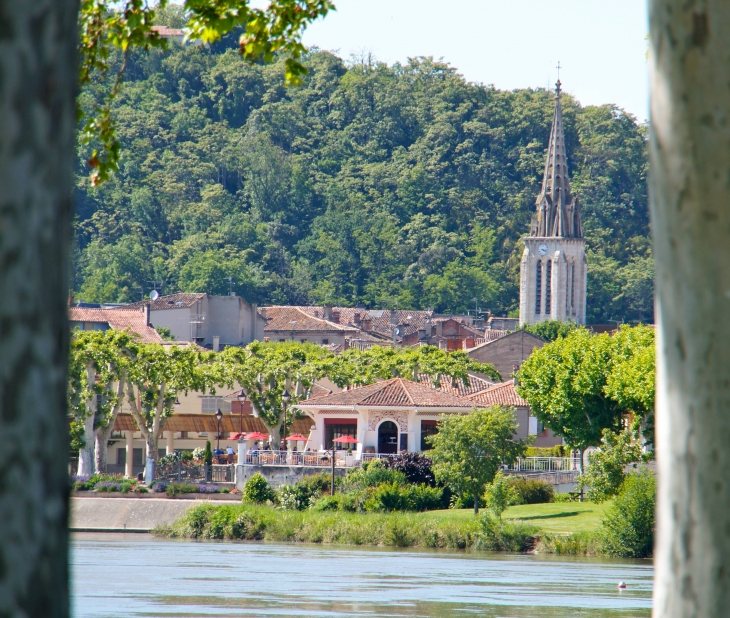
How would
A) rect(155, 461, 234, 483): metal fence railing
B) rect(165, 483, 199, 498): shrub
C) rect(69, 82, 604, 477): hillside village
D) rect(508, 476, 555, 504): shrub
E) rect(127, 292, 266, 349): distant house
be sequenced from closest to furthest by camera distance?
rect(508, 476, 555, 504): shrub
rect(165, 483, 199, 498): shrub
rect(155, 461, 234, 483): metal fence railing
rect(69, 82, 604, 477): hillside village
rect(127, 292, 266, 349): distant house

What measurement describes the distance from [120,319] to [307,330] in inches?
1184

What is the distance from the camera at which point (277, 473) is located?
52.7 metres

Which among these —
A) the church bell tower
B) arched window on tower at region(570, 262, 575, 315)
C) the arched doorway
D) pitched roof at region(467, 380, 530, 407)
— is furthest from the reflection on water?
arched window on tower at region(570, 262, 575, 315)

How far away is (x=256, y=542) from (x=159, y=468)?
1407cm

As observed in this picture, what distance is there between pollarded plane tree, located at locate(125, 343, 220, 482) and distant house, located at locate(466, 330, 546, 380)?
45.0 meters

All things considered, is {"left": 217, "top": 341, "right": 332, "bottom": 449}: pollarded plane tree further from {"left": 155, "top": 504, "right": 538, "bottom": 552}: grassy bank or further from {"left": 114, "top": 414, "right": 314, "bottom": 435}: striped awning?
{"left": 155, "top": 504, "right": 538, "bottom": 552}: grassy bank

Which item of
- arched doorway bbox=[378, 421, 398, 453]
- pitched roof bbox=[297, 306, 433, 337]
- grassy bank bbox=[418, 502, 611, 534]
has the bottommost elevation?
grassy bank bbox=[418, 502, 611, 534]

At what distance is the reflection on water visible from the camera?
2061 centimetres

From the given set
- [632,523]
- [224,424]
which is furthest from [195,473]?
[632,523]

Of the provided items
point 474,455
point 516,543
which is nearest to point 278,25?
point 516,543

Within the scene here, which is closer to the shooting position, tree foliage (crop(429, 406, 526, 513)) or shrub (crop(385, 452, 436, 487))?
tree foliage (crop(429, 406, 526, 513))
